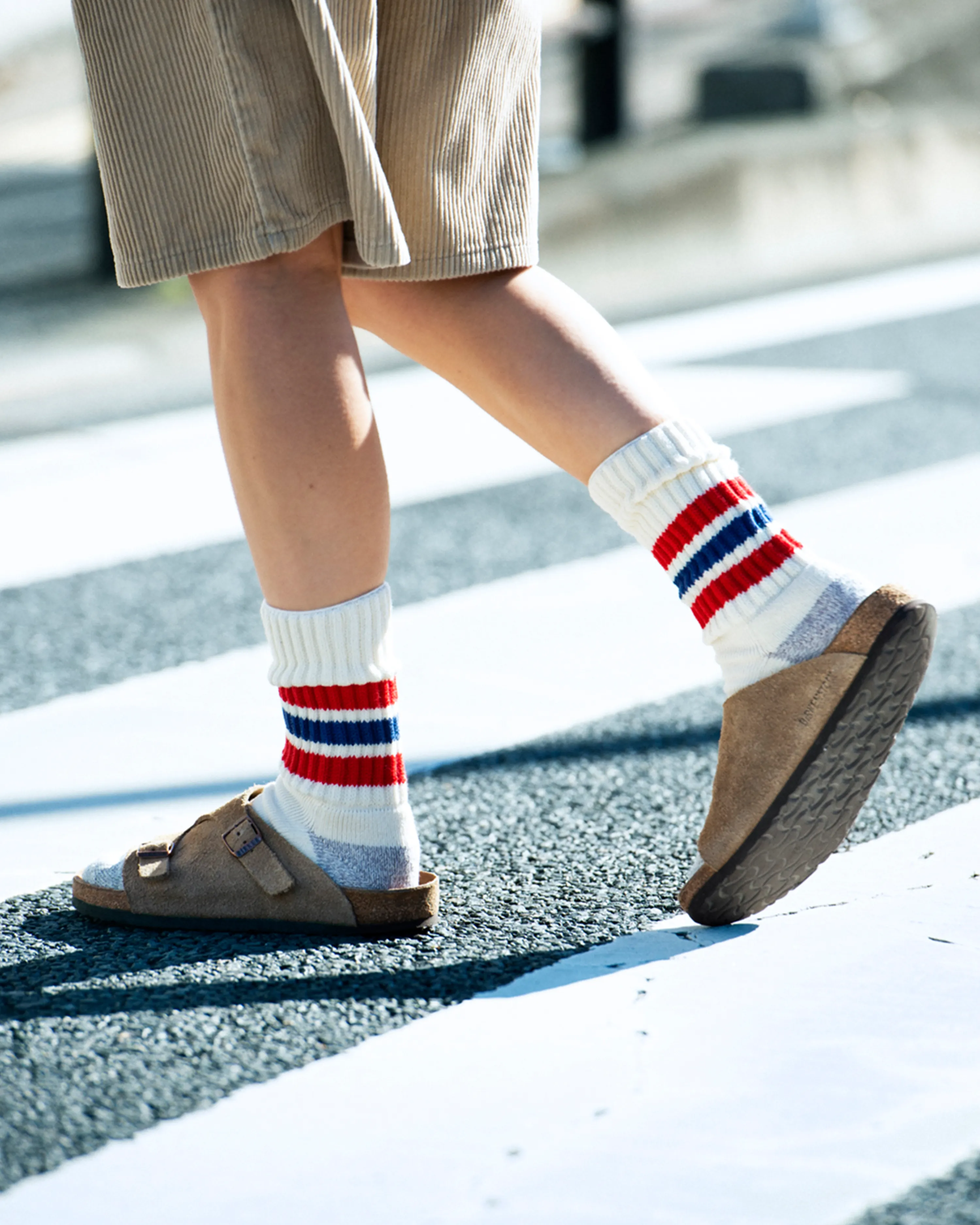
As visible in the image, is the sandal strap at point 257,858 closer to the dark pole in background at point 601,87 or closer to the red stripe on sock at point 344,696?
the red stripe on sock at point 344,696

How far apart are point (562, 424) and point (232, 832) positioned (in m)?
0.54

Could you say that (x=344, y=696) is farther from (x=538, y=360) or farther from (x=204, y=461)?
(x=204, y=461)

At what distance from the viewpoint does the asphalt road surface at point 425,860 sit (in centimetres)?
146

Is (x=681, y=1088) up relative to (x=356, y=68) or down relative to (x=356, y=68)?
down

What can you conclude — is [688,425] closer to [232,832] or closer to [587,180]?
[232,832]

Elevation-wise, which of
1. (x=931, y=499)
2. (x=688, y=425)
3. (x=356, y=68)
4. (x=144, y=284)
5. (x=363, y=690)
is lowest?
(x=931, y=499)

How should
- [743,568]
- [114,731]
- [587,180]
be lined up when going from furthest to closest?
[587,180], [114,731], [743,568]

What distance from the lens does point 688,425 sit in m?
1.69

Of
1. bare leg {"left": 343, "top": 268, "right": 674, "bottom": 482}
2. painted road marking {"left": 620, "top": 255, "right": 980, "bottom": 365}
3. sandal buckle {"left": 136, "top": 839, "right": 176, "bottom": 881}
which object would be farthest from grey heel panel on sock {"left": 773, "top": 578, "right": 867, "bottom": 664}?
painted road marking {"left": 620, "top": 255, "right": 980, "bottom": 365}

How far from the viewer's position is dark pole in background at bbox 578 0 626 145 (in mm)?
11000

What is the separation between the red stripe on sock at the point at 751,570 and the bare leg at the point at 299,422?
331mm

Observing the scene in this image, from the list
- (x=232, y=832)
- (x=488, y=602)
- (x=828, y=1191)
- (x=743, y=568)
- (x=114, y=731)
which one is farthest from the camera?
(x=488, y=602)

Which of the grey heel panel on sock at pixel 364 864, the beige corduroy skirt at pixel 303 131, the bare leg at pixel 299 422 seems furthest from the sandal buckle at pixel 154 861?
the beige corduroy skirt at pixel 303 131

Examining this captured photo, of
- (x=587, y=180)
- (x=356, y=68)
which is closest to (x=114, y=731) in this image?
(x=356, y=68)
